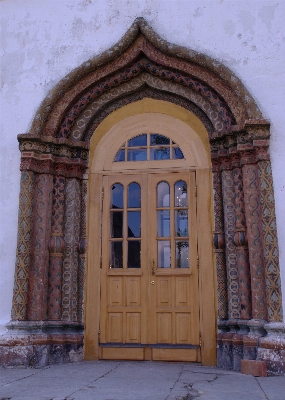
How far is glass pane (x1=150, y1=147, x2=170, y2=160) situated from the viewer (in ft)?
18.4

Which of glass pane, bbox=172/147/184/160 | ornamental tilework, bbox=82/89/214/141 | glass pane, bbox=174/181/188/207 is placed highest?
ornamental tilework, bbox=82/89/214/141

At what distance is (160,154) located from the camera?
222 inches

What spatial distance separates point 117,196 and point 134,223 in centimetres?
42

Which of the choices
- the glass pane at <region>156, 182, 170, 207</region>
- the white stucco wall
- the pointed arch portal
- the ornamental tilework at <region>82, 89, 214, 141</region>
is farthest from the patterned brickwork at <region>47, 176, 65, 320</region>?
the glass pane at <region>156, 182, 170, 207</region>

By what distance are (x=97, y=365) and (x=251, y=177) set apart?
2.60 metres

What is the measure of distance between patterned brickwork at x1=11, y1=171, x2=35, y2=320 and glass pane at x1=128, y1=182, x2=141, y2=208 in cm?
117

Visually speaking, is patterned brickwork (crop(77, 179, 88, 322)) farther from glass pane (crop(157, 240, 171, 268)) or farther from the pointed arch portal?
glass pane (crop(157, 240, 171, 268))

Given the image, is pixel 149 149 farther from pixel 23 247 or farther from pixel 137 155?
pixel 23 247

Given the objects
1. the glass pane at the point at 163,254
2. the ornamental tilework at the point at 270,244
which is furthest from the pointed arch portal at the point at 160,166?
the glass pane at the point at 163,254

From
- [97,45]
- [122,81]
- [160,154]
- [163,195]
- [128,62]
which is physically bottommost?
[163,195]

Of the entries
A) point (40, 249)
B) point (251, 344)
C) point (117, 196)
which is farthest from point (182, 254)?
point (40, 249)

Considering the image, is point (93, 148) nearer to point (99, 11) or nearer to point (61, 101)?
point (61, 101)

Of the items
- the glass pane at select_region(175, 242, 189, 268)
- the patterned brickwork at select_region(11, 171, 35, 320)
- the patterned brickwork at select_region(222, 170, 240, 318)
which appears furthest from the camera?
the glass pane at select_region(175, 242, 189, 268)

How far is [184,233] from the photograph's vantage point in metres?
5.34
